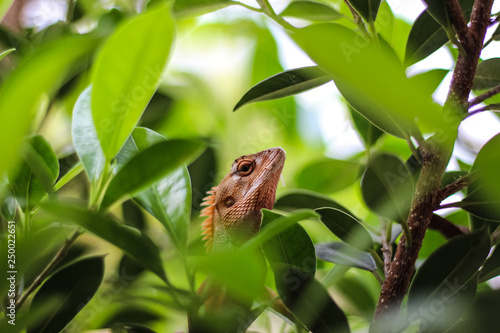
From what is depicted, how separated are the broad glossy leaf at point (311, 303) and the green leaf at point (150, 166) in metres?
0.17

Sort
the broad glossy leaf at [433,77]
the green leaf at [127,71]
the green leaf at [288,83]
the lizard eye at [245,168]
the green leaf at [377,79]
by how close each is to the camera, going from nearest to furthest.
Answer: the green leaf at [377,79] → the green leaf at [127,71] → the green leaf at [288,83] → the broad glossy leaf at [433,77] → the lizard eye at [245,168]

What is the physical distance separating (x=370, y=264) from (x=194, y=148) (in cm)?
31

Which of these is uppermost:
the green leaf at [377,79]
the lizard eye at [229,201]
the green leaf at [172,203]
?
the green leaf at [377,79]

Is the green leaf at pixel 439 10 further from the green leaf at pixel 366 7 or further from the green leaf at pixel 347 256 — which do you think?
the green leaf at pixel 347 256

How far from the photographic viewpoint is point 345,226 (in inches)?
20.6

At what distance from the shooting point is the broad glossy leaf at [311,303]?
47 cm

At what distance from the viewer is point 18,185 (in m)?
0.53

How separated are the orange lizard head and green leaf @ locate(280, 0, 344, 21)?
0.41m

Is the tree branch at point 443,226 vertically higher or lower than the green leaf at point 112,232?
lower

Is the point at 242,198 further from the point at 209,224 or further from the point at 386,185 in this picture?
the point at 386,185

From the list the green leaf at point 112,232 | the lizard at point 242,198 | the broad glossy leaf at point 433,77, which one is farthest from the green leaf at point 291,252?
the lizard at point 242,198

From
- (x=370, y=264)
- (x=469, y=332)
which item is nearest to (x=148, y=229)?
(x=370, y=264)

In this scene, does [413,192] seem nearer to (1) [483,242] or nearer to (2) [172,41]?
(1) [483,242]

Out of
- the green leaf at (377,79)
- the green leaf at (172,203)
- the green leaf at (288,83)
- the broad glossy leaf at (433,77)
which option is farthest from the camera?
the broad glossy leaf at (433,77)
